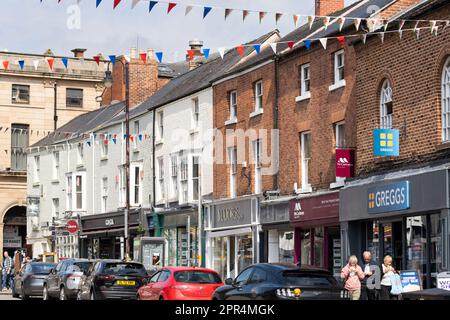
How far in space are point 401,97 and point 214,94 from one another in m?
15.3

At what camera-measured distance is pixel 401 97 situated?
27172 mm

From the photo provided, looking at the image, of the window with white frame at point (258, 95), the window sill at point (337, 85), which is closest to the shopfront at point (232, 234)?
the window with white frame at point (258, 95)

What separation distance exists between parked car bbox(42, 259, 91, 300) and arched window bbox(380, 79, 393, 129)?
10758mm

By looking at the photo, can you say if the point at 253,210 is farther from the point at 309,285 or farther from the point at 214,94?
the point at 309,285

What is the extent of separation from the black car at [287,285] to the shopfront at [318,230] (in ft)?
32.9

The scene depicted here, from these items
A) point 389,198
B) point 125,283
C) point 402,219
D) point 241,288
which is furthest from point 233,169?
point 241,288

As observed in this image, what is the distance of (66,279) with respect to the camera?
108ft

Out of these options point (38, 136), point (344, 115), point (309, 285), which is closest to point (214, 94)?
point (344, 115)

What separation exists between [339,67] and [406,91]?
5437 millimetres

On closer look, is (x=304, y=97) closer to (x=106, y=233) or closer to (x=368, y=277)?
(x=368, y=277)

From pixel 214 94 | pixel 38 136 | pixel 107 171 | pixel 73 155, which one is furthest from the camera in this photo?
pixel 38 136

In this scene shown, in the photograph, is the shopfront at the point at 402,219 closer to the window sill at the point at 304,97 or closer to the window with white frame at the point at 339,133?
the window with white frame at the point at 339,133

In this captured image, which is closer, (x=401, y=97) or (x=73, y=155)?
(x=401, y=97)

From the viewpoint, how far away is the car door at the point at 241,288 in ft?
69.2
